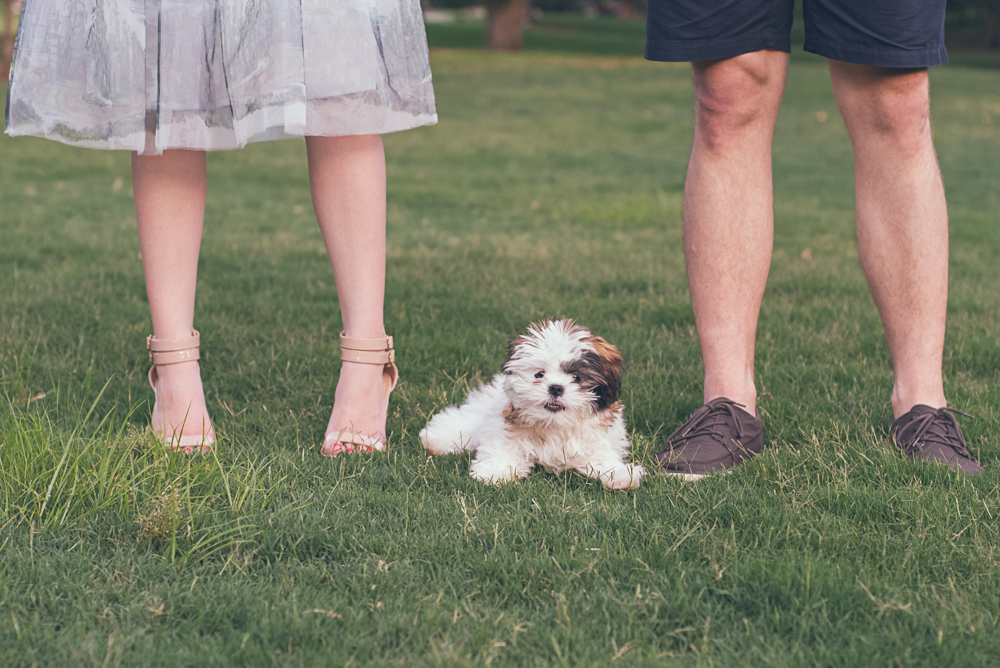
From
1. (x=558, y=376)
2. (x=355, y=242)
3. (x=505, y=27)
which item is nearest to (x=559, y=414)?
(x=558, y=376)

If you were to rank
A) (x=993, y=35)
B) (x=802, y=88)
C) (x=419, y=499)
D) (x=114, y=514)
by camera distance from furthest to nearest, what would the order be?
(x=993, y=35)
(x=802, y=88)
(x=419, y=499)
(x=114, y=514)

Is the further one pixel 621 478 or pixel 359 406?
pixel 359 406

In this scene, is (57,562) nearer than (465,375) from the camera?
Yes

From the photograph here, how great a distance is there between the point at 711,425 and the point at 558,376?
56 cm

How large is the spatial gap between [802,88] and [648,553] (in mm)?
21423

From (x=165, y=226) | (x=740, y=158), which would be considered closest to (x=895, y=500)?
(x=740, y=158)

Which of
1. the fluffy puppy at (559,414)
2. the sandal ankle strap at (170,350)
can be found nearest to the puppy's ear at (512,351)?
the fluffy puppy at (559,414)

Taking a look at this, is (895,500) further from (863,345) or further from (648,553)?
(863,345)

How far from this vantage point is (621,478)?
8.30 feet

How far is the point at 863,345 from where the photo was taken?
13.1 ft

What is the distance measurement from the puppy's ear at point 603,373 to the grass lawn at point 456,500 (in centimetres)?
25

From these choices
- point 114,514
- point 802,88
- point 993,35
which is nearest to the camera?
point 114,514

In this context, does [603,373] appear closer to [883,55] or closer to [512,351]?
[512,351]

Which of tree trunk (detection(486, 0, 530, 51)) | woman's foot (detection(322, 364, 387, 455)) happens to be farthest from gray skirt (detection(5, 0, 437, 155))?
tree trunk (detection(486, 0, 530, 51))
